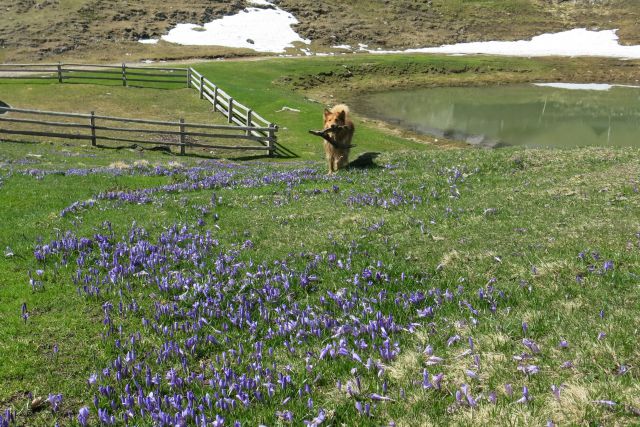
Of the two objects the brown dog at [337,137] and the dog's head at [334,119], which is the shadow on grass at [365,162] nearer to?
the brown dog at [337,137]

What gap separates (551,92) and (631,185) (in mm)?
62146

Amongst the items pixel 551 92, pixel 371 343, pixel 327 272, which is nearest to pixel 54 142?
pixel 327 272

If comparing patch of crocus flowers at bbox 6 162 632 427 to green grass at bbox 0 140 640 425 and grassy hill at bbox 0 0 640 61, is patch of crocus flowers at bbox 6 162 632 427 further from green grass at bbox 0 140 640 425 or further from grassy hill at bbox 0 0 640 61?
grassy hill at bbox 0 0 640 61

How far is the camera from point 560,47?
10969 cm

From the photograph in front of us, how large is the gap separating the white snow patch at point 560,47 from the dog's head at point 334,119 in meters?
88.8

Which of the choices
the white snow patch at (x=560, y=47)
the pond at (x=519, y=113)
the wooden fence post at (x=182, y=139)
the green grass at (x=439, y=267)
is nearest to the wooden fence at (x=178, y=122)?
the wooden fence post at (x=182, y=139)

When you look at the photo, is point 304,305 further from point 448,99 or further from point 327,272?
point 448,99

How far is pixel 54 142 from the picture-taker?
35.1 meters

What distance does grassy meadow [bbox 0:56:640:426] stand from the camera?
432cm

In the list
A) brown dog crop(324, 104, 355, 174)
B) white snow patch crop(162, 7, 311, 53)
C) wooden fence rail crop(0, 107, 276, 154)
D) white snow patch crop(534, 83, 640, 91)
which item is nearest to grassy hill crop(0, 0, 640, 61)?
white snow patch crop(162, 7, 311, 53)

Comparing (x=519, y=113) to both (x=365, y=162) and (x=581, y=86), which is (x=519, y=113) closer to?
(x=581, y=86)

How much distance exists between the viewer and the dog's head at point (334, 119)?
2019 cm

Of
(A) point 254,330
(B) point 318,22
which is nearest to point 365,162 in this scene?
(A) point 254,330

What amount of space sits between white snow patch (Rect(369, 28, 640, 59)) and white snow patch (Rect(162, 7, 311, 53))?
2057cm
